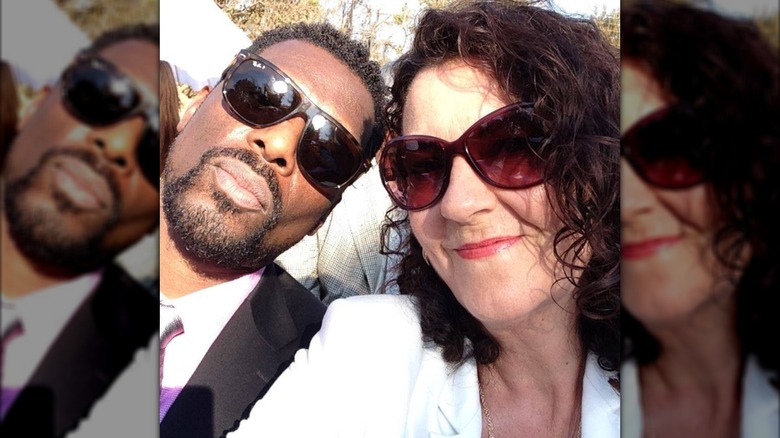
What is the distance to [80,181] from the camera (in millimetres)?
1611

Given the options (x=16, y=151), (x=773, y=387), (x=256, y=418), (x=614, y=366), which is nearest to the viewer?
(x=773, y=387)

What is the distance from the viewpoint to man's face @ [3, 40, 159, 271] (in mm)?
1568

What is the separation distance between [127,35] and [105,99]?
0.65 ft

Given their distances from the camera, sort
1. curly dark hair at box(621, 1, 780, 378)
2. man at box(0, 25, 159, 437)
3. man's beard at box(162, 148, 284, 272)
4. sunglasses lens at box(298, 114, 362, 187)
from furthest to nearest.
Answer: man's beard at box(162, 148, 284, 272)
sunglasses lens at box(298, 114, 362, 187)
man at box(0, 25, 159, 437)
curly dark hair at box(621, 1, 780, 378)

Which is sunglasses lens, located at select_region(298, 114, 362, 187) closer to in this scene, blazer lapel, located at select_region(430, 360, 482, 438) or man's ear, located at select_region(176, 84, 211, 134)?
man's ear, located at select_region(176, 84, 211, 134)

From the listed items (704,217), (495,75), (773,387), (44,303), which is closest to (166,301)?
(44,303)

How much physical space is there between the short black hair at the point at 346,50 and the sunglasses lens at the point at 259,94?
0.08 metres

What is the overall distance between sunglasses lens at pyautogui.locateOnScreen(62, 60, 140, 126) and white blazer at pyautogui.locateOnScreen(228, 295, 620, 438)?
0.84m

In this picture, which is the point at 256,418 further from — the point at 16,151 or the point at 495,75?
the point at 495,75

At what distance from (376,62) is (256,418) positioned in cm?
115

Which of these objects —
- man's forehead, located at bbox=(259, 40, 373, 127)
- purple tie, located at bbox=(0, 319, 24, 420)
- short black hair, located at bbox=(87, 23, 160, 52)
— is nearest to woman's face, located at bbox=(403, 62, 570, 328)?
man's forehead, located at bbox=(259, 40, 373, 127)

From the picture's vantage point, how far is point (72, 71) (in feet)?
5.21

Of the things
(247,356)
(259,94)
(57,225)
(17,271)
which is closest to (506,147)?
(259,94)

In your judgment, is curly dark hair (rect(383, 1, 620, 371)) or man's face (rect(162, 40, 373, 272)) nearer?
curly dark hair (rect(383, 1, 620, 371))
